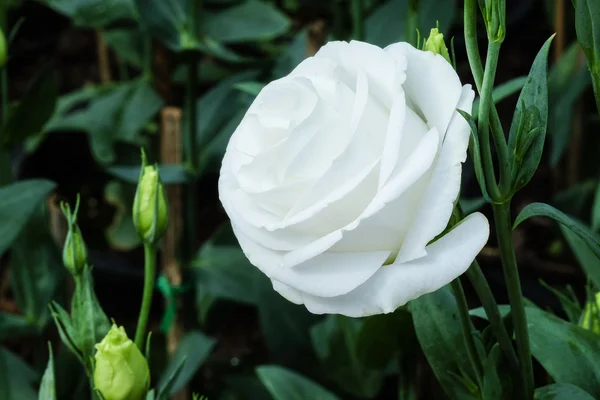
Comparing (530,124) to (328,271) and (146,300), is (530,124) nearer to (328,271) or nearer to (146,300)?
(328,271)

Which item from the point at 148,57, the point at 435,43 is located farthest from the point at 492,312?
the point at 148,57

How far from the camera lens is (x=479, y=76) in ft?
1.22

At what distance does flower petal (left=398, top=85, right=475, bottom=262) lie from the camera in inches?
13.3

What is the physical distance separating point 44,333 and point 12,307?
33 cm

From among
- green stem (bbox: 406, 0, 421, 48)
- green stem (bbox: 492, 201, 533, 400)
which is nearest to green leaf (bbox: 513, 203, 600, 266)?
green stem (bbox: 492, 201, 533, 400)

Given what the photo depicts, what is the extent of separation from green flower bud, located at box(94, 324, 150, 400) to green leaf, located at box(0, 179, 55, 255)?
→ 404 millimetres

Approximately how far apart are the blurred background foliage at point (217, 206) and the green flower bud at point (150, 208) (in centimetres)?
13

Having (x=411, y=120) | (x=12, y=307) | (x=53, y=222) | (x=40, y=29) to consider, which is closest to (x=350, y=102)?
(x=411, y=120)

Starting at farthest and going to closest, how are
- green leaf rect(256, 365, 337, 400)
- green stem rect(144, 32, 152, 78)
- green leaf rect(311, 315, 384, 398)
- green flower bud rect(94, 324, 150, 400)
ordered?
green stem rect(144, 32, 152, 78) < green leaf rect(311, 315, 384, 398) < green leaf rect(256, 365, 337, 400) < green flower bud rect(94, 324, 150, 400)

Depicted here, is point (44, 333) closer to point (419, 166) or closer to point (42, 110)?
point (42, 110)

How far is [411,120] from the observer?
36cm

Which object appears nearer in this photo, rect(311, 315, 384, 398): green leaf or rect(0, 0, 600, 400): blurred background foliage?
rect(0, 0, 600, 400): blurred background foliage

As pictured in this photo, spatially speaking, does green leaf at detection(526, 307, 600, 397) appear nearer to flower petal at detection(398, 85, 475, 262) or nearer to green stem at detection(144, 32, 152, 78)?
flower petal at detection(398, 85, 475, 262)

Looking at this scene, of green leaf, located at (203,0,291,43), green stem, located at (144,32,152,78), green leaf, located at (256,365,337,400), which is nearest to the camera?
green leaf, located at (256,365,337,400)
